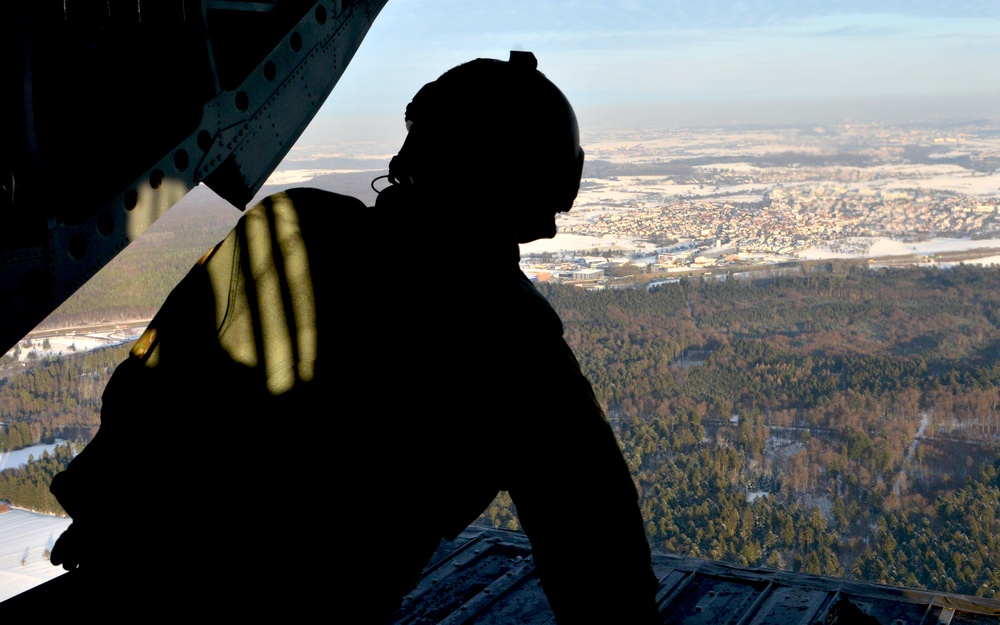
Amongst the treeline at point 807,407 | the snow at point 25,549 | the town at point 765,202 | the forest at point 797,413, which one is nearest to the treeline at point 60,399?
the forest at point 797,413

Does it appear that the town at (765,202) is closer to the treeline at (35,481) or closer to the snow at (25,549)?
the treeline at (35,481)

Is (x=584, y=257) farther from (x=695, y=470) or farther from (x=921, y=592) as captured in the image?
(x=921, y=592)

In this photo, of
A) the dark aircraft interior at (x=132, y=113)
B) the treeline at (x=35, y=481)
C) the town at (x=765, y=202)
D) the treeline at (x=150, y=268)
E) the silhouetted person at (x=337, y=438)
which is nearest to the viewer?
the silhouetted person at (x=337, y=438)

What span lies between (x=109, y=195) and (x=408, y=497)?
175 cm

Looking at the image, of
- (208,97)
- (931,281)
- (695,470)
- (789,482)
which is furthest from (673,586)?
(931,281)

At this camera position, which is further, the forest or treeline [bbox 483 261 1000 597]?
treeline [bbox 483 261 1000 597]

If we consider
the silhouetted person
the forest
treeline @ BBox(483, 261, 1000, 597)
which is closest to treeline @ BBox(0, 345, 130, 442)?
the forest

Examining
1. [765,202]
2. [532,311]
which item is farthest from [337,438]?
[765,202]

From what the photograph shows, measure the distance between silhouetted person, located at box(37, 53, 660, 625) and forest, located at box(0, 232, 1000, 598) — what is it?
31.1ft

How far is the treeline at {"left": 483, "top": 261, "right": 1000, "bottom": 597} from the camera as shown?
20203 millimetres

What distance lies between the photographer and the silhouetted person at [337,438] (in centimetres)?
112

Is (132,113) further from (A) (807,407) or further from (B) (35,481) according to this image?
(A) (807,407)

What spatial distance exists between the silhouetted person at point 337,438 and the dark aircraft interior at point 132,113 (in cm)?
70

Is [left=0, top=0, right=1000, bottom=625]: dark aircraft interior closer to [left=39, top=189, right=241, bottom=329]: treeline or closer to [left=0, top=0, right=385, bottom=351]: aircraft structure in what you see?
[left=0, top=0, right=385, bottom=351]: aircraft structure
